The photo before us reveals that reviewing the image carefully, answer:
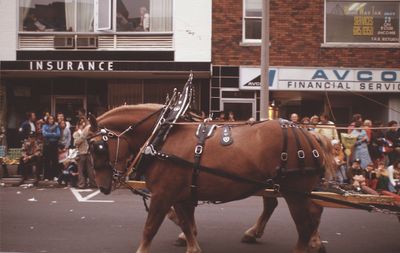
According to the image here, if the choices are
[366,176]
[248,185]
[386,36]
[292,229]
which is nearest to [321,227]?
[292,229]

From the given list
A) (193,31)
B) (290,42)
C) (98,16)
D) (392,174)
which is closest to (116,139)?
(392,174)

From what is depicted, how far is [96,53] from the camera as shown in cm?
1748

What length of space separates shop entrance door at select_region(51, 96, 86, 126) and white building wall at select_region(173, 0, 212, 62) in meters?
4.02

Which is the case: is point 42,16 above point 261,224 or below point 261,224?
above

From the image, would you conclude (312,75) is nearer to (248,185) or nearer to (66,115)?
(66,115)

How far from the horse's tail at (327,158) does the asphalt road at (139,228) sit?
1.34 metres

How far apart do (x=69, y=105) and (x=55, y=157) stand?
439 centimetres

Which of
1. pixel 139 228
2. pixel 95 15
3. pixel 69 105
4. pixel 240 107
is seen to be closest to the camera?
pixel 139 228

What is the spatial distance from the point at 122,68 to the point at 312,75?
621cm

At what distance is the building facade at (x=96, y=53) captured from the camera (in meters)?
17.3

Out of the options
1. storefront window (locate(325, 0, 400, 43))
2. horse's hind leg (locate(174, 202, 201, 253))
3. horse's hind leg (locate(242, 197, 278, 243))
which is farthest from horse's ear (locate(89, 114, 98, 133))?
storefront window (locate(325, 0, 400, 43))

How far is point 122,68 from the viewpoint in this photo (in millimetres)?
16891

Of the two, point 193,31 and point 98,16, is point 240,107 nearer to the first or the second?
point 193,31

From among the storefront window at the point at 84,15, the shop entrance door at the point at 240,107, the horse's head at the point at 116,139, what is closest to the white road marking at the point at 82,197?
the horse's head at the point at 116,139
